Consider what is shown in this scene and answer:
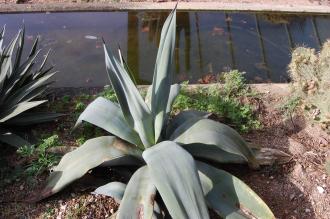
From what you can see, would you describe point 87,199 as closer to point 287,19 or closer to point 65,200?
point 65,200

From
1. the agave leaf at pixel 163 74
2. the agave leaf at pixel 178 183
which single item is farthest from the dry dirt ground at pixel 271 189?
the agave leaf at pixel 178 183

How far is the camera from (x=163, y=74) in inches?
107

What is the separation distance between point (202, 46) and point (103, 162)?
2.52 metres

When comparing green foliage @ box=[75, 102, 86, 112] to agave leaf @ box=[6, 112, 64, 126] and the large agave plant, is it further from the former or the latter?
the large agave plant

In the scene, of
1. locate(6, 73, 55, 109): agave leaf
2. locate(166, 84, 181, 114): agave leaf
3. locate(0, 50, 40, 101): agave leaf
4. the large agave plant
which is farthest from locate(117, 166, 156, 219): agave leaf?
locate(0, 50, 40, 101): agave leaf

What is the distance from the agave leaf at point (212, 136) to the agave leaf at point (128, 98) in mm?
230

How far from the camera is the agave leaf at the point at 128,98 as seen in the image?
2600mm

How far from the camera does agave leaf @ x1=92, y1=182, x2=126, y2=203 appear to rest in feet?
8.63

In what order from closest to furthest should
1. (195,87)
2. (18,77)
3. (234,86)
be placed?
(18,77) → (234,86) → (195,87)

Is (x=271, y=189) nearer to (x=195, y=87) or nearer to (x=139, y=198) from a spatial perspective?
(x=139, y=198)

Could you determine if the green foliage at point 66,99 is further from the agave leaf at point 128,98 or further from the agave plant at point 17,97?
the agave leaf at point 128,98

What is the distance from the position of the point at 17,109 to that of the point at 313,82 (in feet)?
8.00

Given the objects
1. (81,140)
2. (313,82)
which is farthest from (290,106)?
(81,140)

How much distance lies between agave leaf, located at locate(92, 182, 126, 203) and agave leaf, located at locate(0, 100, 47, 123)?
1.02 meters
